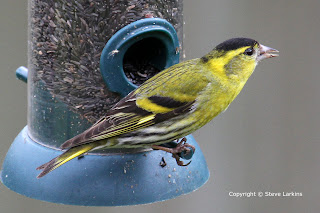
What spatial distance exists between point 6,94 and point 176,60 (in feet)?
13.0

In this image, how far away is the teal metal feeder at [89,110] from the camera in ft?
19.0

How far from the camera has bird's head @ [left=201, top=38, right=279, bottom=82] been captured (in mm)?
5949

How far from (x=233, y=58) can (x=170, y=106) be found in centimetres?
70

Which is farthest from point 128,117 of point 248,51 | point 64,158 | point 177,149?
point 248,51

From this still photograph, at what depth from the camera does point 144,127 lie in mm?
5688

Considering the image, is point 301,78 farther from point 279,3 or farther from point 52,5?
point 52,5

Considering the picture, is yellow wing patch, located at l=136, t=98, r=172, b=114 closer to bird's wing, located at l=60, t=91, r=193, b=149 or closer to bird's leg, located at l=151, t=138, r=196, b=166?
bird's wing, located at l=60, t=91, r=193, b=149

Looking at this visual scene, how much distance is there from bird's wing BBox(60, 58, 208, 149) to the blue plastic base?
15.3 inches

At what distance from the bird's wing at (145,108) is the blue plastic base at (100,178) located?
0.39 meters

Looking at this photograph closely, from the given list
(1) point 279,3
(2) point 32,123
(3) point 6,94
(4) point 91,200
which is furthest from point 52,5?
(1) point 279,3

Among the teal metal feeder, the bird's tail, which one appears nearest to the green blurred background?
the teal metal feeder

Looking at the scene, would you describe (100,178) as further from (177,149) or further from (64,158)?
(177,149)

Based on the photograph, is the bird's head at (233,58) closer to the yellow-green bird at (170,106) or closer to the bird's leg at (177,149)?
the yellow-green bird at (170,106)

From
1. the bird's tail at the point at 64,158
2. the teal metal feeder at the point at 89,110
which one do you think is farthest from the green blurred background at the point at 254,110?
the bird's tail at the point at 64,158
